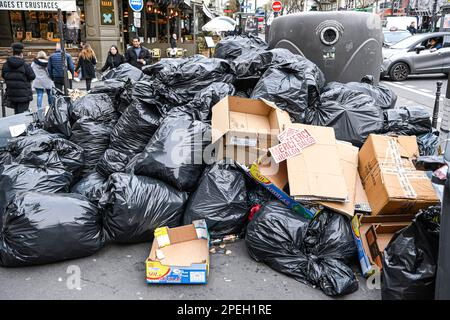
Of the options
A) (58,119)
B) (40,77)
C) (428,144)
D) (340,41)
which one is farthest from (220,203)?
(40,77)

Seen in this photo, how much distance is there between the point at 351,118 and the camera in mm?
3975

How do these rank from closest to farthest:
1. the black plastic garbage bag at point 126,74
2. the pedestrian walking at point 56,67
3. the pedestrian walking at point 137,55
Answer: the black plastic garbage bag at point 126,74 < the pedestrian walking at point 56,67 < the pedestrian walking at point 137,55

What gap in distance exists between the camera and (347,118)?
13.1ft

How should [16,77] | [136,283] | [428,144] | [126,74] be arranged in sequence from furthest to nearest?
[16,77]
[126,74]
[428,144]
[136,283]

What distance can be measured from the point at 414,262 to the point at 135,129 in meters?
2.75

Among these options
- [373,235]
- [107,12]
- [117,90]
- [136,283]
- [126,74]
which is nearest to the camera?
[136,283]

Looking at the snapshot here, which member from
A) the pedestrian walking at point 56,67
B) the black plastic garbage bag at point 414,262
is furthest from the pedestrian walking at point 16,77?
the black plastic garbage bag at point 414,262

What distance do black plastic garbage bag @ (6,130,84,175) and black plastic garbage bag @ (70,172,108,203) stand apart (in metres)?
0.12

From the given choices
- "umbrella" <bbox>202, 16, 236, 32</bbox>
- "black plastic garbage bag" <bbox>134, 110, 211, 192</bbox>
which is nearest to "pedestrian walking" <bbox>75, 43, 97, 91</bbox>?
"black plastic garbage bag" <bbox>134, 110, 211, 192</bbox>

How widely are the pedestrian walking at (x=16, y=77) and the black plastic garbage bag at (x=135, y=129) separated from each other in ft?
12.6

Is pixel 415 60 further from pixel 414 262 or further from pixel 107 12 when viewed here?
pixel 414 262

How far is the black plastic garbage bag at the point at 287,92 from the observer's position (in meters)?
3.92

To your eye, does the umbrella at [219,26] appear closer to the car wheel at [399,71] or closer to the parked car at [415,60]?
the parked car at [415,60]

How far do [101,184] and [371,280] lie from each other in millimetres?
2466
